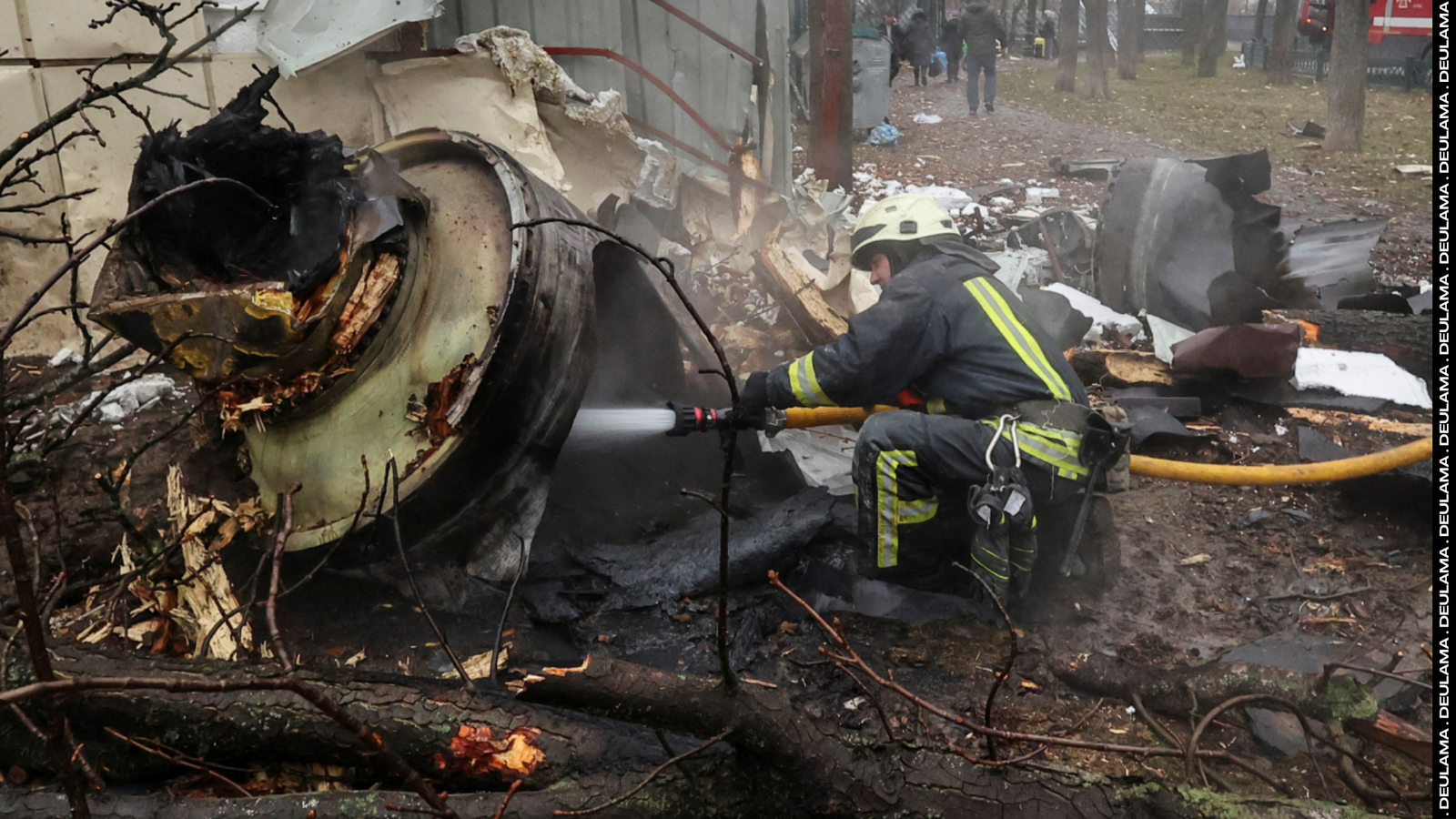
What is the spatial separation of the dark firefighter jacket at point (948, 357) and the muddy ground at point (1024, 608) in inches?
26.3

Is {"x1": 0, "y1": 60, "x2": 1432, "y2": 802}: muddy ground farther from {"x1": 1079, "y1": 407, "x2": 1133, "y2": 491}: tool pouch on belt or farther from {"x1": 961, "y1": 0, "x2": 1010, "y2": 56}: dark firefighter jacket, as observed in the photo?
{"x1": 961, "y1": 0, "x2": 1010, "y2": 56}: dark firefighter jacket

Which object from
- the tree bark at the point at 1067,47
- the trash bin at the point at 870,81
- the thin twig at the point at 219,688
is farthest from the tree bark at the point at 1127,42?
the thin twig at the point at 219,688

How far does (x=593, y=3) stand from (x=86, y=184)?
331cm

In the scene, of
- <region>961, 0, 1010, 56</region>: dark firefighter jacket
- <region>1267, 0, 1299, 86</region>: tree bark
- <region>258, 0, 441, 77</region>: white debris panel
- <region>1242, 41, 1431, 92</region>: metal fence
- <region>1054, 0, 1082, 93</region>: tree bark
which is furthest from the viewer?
<region>1267, 0, 1299, 86</region>: tree bark

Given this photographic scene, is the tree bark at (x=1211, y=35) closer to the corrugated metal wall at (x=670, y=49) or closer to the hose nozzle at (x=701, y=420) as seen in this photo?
the corrugated metal wall at (x=670, y=49)

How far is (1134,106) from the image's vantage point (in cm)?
1535

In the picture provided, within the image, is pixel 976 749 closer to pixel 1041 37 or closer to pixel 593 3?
pixel 593 3

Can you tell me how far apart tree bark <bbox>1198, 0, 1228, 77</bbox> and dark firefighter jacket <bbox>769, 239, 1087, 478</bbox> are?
722 inches

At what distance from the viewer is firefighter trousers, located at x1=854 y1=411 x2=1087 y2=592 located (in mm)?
3385

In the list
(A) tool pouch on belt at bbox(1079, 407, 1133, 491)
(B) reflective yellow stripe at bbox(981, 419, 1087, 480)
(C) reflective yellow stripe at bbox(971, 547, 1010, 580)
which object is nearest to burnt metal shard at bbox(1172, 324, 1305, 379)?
(A) tool pouch on belt at bbox(1079, 407, 1133, 491)

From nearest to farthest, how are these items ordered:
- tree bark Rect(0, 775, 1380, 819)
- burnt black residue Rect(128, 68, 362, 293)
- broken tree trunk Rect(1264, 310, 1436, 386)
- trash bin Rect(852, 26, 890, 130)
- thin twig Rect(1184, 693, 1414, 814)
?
tree bark Rect(0, 775, 1380, 819) < thin twig Rect(1184, 693, 1414, 814) < burnt black residue Rect(128, 68, 362, 293) < broken tree trunk Rect(1264, 310, 1436, 386) < trash bin Rect(852, 26, 890, 130)

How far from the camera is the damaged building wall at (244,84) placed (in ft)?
15.3

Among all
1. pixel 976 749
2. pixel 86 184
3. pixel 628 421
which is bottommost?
pixel 976 749
